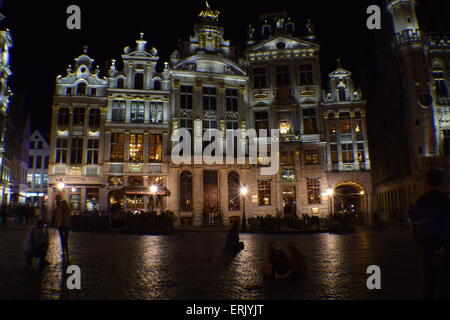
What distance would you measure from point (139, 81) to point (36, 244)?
25.8 metres

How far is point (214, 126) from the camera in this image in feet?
108

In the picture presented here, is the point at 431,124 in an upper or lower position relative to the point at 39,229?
upper

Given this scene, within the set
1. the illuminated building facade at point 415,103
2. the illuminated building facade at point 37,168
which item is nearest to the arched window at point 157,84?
the illuminated building facade at point 415,103

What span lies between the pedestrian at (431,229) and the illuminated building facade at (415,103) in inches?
1160

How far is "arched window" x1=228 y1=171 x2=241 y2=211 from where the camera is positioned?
31906 mm

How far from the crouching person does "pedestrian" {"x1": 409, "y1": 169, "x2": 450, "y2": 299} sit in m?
9.26

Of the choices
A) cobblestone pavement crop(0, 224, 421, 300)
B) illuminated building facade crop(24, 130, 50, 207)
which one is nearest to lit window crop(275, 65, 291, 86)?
cobblestone pavement crop(0, 224, 421, 300)

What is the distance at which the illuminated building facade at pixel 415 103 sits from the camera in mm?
31234

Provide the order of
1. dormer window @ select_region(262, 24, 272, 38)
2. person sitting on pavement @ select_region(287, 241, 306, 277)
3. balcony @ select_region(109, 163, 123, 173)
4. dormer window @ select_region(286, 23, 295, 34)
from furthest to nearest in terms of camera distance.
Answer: dormer window @ select_region(262, 24, 272, 38) < dormer window @ select_region(286, 23, 295, 34) < balcony @ select_region(109, 163, 123, 173) < person sitting on pavement @ select_region(287, 241, 306, 277)

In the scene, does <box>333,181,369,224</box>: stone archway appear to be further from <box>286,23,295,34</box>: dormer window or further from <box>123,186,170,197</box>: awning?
<box>286,23,295,34</box>: dormer window

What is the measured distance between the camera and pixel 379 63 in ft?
137
